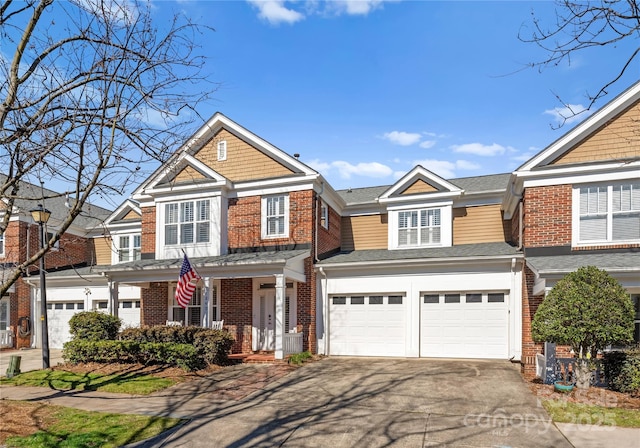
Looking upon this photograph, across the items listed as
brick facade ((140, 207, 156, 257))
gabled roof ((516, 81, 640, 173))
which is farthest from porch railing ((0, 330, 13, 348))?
gabled roof ((516, 81, 640, 173))

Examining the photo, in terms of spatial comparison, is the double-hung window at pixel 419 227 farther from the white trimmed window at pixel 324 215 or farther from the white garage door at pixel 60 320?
the white garage door at pixel 60 320

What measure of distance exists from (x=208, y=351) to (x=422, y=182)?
35.2 ft

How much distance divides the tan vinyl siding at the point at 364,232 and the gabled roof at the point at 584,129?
6.87 m

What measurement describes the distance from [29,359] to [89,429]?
40.0 ft

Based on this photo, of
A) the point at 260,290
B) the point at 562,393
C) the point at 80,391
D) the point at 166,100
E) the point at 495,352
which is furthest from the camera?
the point at 260,290

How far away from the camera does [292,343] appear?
15859mm

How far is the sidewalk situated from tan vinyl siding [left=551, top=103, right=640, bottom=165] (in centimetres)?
1851

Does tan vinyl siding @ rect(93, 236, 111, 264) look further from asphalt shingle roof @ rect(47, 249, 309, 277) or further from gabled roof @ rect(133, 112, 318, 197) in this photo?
asphalt shingle roof @ rect(47, 249, 309, 277)

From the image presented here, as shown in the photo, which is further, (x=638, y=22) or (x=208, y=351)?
(x=208, y=351)

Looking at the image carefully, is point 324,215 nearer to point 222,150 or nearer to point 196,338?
point 222,150

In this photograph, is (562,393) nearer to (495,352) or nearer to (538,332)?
(538,332)

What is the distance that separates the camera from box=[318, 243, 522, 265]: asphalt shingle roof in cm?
1597

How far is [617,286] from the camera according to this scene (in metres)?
10.7

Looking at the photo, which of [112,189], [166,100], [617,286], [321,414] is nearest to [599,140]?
[617,286]
